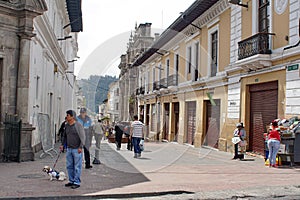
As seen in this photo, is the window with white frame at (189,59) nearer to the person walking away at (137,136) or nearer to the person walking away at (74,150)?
the person walking away at (137,136)

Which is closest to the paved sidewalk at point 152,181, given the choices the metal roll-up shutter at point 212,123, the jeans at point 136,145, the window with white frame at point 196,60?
the jeans at point 136,145

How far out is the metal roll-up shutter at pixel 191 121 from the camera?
22812 millimetres

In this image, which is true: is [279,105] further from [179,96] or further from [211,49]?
[179,96]

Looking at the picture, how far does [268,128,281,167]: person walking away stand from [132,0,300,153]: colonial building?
1.14 m

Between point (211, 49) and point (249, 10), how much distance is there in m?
4.83

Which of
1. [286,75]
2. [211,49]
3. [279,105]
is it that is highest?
[211,49]

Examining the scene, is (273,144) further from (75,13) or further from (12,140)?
(75,13)

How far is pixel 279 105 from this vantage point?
13.3 meters

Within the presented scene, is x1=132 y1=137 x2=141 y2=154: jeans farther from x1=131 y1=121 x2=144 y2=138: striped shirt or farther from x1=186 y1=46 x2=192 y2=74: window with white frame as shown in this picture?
x1=186 y1=46 x2=192 y2=74: window with white frame

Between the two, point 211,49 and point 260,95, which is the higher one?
point 211,49

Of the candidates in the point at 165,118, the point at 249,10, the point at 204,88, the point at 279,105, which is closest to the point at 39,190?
the point at 279,105

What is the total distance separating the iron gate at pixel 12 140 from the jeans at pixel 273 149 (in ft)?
25.1

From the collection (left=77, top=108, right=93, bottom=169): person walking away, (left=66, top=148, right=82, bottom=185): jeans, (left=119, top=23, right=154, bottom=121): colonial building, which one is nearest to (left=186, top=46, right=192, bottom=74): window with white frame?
(left=77, top=108, right=93, bottom=169): person walking away

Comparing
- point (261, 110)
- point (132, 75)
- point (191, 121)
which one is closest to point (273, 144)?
point (261, 110)
